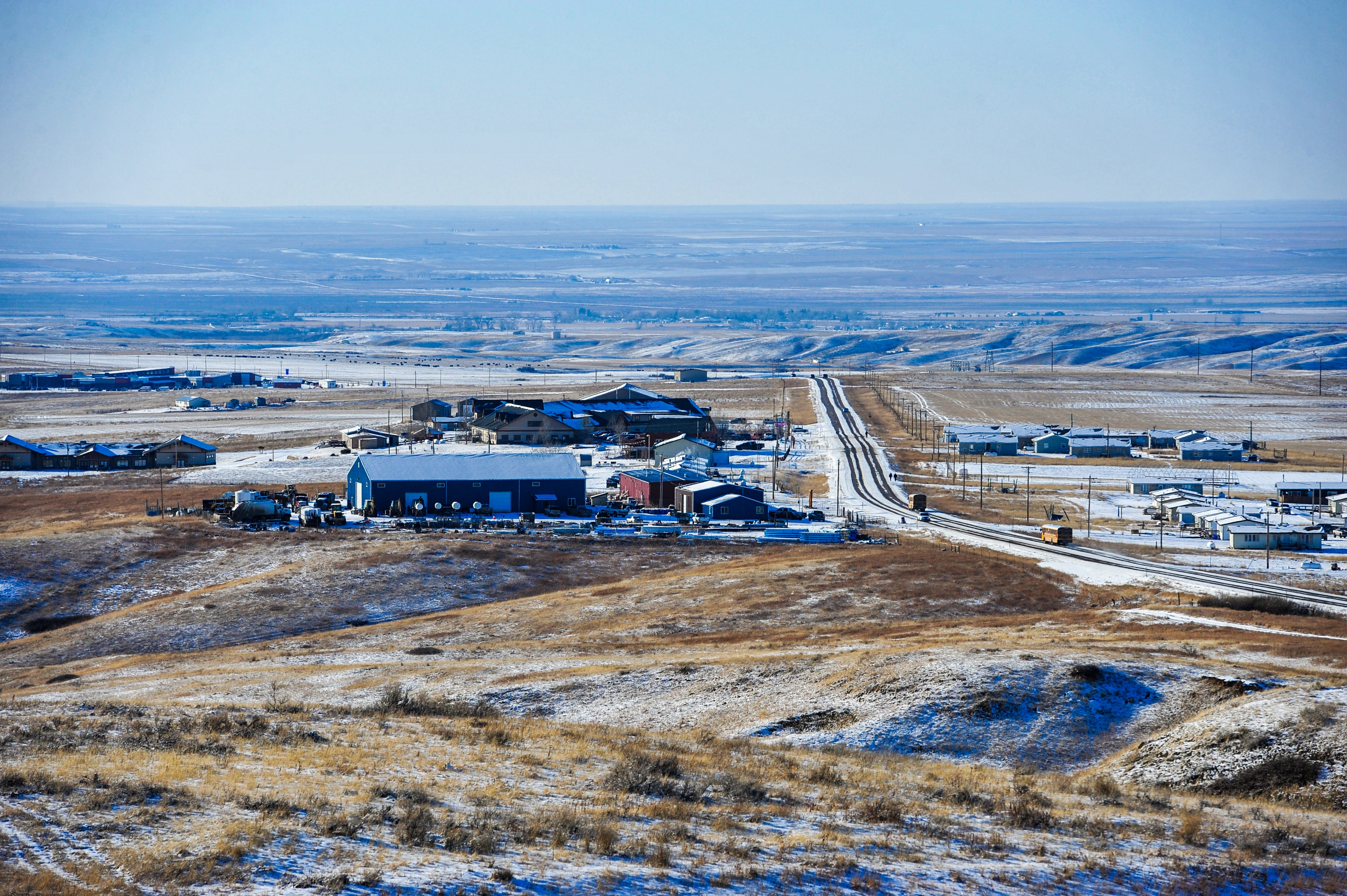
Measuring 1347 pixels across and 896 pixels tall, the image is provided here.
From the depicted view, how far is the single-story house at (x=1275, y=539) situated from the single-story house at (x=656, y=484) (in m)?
22.6

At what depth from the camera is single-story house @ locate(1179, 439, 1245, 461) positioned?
3115 inches

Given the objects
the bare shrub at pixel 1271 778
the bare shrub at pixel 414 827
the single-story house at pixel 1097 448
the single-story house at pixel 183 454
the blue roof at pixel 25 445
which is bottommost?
the single-story house at pixel 1097 448

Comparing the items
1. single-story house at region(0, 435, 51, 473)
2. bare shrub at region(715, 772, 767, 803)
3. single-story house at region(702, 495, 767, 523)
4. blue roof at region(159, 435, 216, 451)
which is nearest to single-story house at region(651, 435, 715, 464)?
single-story house at region(702, 495, 767, 523)

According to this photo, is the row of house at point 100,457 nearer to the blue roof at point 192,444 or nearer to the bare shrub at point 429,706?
the blue roof at point 192,444

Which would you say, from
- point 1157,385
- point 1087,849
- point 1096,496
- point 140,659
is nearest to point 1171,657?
point 1087,849

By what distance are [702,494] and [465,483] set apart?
10.2m

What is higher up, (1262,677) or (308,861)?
(308,861)

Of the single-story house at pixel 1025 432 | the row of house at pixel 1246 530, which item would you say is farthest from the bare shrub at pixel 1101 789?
the single-story house at pixel 1025 432

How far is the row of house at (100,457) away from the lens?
2955 inches

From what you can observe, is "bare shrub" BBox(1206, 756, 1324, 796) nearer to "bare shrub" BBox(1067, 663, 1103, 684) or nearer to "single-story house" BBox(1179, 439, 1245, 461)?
"bare shrub" BBox(1067, 663, 1103, 684)

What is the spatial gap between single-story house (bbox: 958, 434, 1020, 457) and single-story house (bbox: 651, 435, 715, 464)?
18441 millimetres

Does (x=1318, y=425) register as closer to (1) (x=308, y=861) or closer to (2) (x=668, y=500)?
(2) (x=668, y=500)

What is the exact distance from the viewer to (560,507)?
57094 millimetres

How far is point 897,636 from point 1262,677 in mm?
9354
